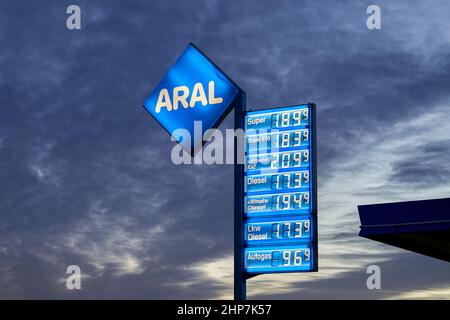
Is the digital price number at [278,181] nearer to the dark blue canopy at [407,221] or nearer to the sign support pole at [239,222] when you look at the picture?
the sign support pole at [239,222]

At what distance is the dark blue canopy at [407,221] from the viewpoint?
2183cm

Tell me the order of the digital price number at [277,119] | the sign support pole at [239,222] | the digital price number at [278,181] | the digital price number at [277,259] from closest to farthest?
the digital price number at [277,259]
the digital price number at [278,181]
the digital price number at [277,119]
the sign support pole at [239,222]

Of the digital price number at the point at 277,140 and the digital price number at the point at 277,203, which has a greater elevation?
the digital price number at the point at 277,140

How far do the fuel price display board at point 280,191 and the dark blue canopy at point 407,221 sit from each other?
1.68 meters

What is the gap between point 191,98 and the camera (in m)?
27.0

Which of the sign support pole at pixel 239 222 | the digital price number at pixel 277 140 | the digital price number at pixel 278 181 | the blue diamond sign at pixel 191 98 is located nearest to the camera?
→ the digital price number at pixel 278 181

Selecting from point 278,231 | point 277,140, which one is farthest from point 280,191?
point 277,140

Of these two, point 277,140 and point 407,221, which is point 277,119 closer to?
point 277,140

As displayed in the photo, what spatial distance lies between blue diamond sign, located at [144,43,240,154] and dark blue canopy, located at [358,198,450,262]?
6270mm

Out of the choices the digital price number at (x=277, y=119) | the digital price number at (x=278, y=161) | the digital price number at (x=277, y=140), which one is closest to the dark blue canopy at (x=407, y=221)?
the digital price number at (x=278, y=161)

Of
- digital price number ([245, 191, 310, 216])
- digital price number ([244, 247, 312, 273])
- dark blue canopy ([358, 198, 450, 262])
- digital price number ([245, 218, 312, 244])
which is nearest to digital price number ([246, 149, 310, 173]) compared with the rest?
digital price number ([245, 191, 310, 216])

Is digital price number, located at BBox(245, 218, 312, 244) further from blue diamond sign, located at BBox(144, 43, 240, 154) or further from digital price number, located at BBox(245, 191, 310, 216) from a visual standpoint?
blue diamond sign, located at BBox(144, 43, 240, 154)
